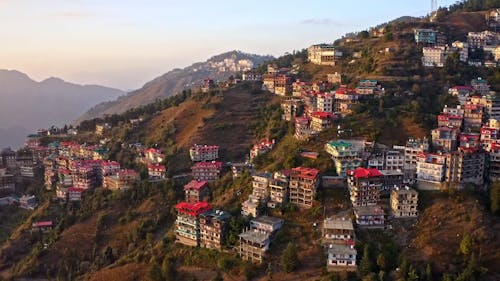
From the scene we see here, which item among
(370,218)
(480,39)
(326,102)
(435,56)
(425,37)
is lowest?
(370,218)

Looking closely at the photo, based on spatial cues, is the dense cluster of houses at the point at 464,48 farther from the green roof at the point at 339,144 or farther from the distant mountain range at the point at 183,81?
the distant mountain range at the point at 183,81

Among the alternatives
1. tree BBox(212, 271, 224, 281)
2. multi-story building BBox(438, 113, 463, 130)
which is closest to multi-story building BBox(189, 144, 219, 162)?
tree BBox(212, 271, 224, 281)

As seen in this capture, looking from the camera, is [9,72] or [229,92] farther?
[9,72]

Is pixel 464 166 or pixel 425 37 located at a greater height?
pixel 425 37

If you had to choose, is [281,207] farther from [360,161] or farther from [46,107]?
[46,107]

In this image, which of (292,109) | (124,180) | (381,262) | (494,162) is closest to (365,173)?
(381,262)

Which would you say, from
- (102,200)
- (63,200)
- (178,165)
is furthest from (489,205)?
(63,200)

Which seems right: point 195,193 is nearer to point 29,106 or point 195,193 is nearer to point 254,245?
point 254,245

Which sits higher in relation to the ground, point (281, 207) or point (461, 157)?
point (461, 157)
